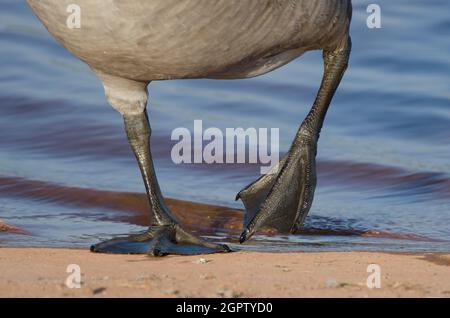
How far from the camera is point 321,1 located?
6.13 m

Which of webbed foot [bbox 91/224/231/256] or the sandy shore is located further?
webbed foot [bbox 91/224/231/256]

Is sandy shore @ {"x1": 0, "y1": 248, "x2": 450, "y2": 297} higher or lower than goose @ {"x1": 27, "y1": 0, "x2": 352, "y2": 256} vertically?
lower

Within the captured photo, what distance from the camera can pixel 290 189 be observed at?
6527mm

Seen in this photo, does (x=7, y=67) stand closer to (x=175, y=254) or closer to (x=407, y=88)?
(x=407, y=88)

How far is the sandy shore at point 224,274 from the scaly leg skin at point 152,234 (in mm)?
123

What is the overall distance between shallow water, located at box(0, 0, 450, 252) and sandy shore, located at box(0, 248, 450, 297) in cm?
93

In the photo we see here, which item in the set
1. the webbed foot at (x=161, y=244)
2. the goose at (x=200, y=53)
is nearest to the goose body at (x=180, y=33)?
the goose at (x=200, y=53)

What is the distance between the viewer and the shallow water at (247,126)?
287 inches

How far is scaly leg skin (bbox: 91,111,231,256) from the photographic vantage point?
5.85 m

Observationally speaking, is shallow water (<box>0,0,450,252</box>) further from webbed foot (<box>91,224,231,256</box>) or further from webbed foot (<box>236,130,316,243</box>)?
webbed foot (<box>91,224,231,256</box>)

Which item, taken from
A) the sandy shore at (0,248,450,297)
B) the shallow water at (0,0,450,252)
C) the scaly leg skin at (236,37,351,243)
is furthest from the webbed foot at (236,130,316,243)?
the sandy shore at (0,248,450,297)

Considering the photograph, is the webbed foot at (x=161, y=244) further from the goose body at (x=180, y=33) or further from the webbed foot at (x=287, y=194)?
the goose body at (x=180, y=33)

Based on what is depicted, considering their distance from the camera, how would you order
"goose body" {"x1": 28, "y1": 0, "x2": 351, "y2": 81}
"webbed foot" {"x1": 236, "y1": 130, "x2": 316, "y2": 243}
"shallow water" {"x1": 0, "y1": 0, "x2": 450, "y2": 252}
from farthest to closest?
"shallow water" {"x1": 0, "y1": 0, "x2": 450, "y2": 252} < "webbed foot" {"x1": 236, "y1": 130, "x2": 316, "y2": 243} < "goose body" {"x1": 28, "y1": 0, "x2": 351, "y2": 81}

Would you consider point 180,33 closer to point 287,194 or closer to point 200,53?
point 200,53
